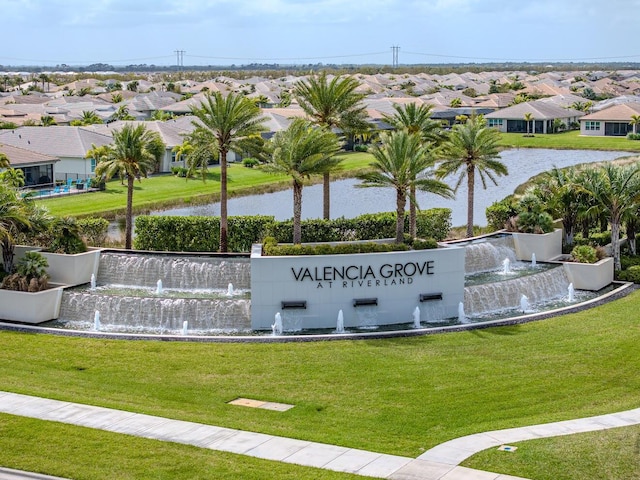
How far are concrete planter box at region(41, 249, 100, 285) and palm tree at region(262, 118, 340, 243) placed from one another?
864cm

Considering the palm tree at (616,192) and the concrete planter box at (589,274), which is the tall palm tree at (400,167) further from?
the palm tree at (616,192)

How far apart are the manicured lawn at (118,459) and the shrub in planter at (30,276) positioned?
46.9 ft

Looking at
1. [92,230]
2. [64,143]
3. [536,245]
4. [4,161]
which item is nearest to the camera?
[92,230]

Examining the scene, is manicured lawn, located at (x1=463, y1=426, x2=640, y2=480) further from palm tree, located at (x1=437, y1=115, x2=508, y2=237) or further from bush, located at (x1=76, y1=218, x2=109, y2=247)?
bush, located at (x1=76, y1=218, x2=109, y2=247)

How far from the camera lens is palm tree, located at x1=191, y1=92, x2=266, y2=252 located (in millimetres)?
42625

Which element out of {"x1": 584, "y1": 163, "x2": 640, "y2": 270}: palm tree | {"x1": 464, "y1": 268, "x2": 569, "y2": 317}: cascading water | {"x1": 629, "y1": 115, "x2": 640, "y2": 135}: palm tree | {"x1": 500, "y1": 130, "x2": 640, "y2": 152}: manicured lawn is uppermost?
{"x1": 629, "y1": 115, "x2": 640, "y2": 135}: palm tree

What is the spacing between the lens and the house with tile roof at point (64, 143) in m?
76.4

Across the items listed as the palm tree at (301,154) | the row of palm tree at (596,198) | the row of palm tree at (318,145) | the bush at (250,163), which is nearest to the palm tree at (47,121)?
the bush at (250,163)

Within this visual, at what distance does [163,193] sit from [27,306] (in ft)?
114

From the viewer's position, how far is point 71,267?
40469mm

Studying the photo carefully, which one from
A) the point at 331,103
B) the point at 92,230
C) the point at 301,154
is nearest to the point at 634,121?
the point at 331,103

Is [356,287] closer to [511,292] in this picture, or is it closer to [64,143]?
[511,292]

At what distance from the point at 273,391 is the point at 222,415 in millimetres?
3041

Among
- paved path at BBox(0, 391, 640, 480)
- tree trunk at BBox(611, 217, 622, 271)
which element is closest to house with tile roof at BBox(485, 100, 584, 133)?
tree trunk at BBox(611, 217, 622, 271)
